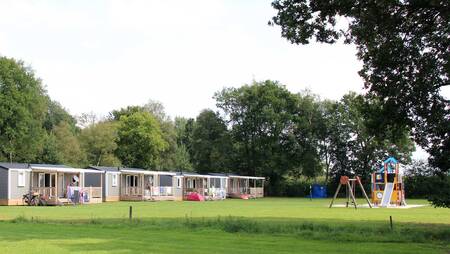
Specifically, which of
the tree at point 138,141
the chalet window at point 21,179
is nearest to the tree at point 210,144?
the tree at point 138,141

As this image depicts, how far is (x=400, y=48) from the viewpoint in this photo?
1872 centimetres

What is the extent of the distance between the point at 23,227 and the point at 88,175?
3014 centimetres

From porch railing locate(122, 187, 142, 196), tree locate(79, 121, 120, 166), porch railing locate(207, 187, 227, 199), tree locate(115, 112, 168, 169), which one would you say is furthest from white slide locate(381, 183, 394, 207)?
tree locate(79, 121, 120, 166)

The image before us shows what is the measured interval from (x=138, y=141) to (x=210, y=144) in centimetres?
944

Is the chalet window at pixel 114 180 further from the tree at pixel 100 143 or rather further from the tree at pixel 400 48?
the tree at pixel 400 48

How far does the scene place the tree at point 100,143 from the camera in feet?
241

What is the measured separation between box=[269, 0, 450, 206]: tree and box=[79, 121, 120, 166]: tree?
56.1 meters

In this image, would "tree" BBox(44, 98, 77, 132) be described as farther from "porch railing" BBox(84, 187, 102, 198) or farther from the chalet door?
the chalet door

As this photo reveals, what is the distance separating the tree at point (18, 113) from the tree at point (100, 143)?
870 cm

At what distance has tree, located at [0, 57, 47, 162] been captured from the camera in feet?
198

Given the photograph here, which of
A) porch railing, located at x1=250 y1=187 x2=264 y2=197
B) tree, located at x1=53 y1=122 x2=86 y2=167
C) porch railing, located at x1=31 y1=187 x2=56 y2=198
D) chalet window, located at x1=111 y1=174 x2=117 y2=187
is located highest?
tree, located at x1=53 y1=122 x2=86 y2=167

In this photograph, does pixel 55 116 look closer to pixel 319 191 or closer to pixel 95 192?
pixel 319 191

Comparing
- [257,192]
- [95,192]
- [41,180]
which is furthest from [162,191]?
[257,192]

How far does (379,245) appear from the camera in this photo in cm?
1484
